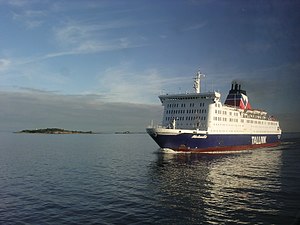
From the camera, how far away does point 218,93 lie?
2226 inches

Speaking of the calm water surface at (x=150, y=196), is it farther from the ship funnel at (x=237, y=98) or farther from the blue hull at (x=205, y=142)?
Result: the ship funnel at (x=237, y=98)

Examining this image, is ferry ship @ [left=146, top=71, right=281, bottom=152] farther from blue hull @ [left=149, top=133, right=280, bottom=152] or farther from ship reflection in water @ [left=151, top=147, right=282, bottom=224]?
ship reflection in water @ [left=151, top=147, right=282, bottom=224]

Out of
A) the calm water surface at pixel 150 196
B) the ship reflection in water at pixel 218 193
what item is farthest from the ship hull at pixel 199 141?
the calm water surface at pixel 150 196

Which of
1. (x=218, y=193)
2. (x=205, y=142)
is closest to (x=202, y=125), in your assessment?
(x=205, y=142)

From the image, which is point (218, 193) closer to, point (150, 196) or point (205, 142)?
point (150, 196)

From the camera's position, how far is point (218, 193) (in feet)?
75.6

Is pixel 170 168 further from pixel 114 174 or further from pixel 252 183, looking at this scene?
pixel 252 183

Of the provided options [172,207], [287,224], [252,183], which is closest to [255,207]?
[287,224]

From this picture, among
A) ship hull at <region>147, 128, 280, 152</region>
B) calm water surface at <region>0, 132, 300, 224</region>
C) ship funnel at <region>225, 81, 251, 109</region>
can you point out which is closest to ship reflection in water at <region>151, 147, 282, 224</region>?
calm water surface at <region>0, 132, 300, 224</region>

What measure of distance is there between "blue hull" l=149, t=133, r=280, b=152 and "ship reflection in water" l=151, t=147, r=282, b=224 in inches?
606

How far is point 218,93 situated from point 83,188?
126ft

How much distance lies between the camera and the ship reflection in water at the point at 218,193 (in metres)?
17.4

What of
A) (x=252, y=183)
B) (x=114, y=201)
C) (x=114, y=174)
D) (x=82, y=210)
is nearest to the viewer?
(x=82, y=210)

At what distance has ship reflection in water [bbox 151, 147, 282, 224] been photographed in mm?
17359
